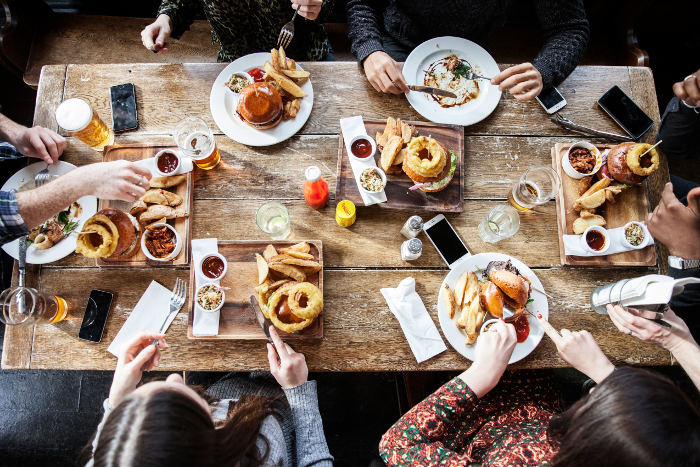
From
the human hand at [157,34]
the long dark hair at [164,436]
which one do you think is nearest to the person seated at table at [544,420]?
the long dark hair at [164,436]

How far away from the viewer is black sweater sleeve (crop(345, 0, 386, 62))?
2717 mm

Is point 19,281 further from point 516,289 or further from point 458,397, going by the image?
point 516,289

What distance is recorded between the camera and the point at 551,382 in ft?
8.73

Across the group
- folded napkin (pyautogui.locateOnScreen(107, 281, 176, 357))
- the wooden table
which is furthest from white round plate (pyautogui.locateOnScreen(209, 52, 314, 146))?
folded napkin (pyautogui.locateOnScreen(107, 281, 176, 357))

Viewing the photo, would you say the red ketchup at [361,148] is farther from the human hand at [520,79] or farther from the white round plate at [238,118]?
the human hand at [520,79]

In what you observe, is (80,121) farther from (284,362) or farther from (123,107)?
(284,362)

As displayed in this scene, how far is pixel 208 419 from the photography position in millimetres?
1894

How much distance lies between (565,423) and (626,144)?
1.65 meters

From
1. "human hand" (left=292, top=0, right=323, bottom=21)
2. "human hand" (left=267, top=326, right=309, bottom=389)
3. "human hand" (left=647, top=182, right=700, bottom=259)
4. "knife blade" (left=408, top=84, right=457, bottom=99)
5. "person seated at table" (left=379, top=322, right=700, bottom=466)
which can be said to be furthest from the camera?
"knife blade" (left=408, top=84, right=457, bottom=99)

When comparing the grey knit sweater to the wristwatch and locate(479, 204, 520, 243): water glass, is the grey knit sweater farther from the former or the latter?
the wristwatch

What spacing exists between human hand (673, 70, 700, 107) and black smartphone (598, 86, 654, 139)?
0.69ft

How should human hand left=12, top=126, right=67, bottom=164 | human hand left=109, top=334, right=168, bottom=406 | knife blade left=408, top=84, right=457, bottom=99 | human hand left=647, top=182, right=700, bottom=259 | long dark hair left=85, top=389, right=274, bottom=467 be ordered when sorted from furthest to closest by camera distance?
knife blade left=408, top=84, right=457, bottom=99
human hand left=12, top=126, right=67, bottom=164
human hand left=647, top=182, right=700, bottom=259
human hand left=109, top=334, right=168, bottom=406
long dark hair left=85, top=389, right=274, bottom=467

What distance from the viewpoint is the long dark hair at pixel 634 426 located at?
168 cm

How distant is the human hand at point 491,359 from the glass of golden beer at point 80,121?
99.5 inches
